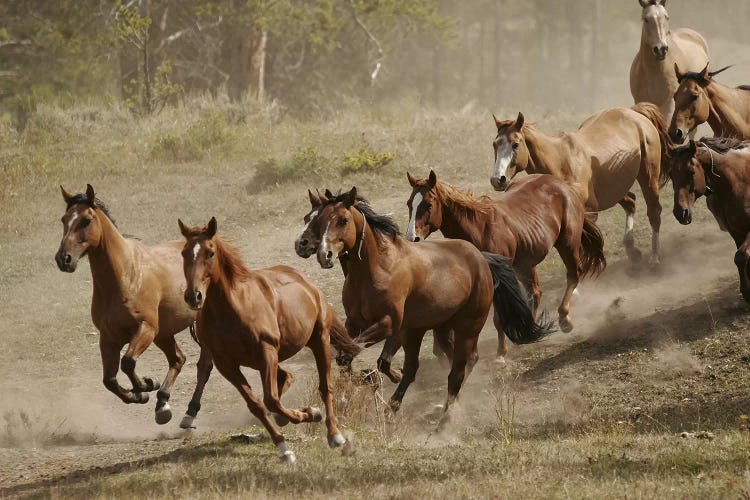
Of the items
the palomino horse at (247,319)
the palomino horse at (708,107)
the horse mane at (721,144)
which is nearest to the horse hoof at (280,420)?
the palomino horse at (247,319)

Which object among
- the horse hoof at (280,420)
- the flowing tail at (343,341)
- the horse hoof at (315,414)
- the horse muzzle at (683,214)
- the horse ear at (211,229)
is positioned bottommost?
the horse hoof at (280,420)

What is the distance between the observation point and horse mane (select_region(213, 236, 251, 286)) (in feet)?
29.0

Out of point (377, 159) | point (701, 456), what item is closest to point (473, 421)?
point (701, 456)

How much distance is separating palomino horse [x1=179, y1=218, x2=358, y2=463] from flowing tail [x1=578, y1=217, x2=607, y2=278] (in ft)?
16.1

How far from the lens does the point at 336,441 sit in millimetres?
9219

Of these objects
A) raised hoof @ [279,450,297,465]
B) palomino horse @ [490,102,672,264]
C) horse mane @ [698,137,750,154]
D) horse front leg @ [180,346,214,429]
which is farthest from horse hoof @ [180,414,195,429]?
horse mane @ [698,137,750,154]

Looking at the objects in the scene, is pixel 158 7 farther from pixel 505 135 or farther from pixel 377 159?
pixel 505 135

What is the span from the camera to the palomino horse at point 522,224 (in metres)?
11.6

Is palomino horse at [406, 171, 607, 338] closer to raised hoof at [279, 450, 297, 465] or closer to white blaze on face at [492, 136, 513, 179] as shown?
white blaze on face at [492, 136, 513, 179]

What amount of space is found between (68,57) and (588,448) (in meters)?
29.2

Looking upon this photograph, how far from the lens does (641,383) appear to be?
37.3ft

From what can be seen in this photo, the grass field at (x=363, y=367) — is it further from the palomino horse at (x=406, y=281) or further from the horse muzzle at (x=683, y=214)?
the horse muzzle at (x=683, y=214)

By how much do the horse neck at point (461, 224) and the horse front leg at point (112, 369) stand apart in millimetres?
3268

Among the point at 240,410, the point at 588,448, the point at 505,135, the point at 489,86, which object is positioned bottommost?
the point at 489,86
